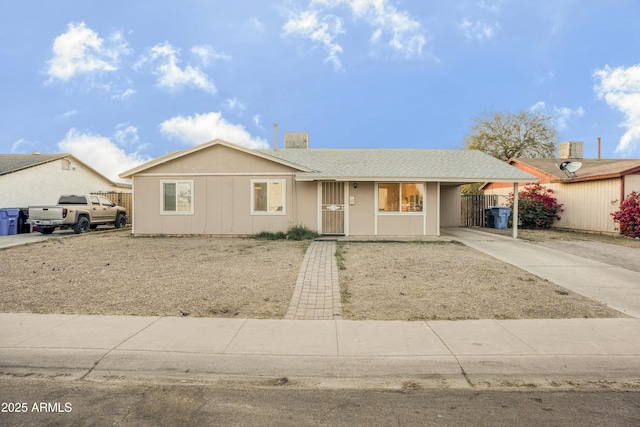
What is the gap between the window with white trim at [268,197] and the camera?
15422 mm

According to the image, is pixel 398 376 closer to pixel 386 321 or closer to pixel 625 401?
pixel 386 321

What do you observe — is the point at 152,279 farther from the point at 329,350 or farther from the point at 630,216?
the point at 630,216

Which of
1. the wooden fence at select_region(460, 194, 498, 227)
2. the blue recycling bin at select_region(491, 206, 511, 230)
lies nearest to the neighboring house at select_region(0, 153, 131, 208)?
the wooden fence at select_region(460, 194, 498, 227)

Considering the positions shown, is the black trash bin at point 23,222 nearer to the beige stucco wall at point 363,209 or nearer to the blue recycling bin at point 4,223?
the blue recycling bin at point 4,223

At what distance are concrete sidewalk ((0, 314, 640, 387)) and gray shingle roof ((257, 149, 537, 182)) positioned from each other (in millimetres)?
9540

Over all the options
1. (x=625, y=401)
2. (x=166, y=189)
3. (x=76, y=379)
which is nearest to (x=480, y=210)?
(x=166, y=189)

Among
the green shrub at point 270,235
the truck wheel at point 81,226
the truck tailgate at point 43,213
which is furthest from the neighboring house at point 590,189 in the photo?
the truck tailgate at point 43,213

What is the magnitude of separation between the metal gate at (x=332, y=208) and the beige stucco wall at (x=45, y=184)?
17.9 meters

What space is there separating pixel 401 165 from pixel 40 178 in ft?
70.5

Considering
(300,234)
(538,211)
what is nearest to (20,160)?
(300,234)

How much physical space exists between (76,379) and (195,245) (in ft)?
30.8

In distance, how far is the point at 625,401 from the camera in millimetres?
3512

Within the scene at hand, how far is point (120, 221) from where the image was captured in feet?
68.4

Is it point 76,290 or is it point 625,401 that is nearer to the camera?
point 625,401
